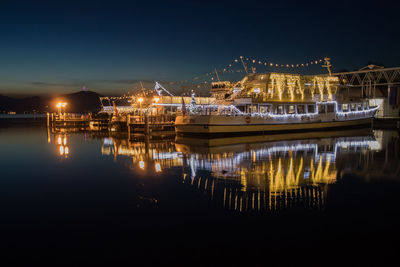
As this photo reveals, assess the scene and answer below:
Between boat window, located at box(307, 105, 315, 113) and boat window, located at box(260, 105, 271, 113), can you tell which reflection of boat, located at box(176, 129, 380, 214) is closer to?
→ boat window, located at box(260, 105, 271, 113)

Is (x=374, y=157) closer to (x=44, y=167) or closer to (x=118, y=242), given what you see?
(x=118, y=242)

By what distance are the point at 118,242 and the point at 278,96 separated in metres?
30.2

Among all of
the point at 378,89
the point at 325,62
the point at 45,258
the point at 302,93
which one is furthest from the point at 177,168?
the point at 378,89

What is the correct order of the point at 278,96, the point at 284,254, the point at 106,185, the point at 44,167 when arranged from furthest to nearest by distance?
the point at 278,96, the point at 44,167, the point at 106,185, the point at 284,254

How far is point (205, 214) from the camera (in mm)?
8516

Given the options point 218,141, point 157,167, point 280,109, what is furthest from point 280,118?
point 157,167

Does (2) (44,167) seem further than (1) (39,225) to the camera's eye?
Yes

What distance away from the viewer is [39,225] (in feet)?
26.7

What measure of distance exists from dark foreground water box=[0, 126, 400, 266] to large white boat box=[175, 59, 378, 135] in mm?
14582

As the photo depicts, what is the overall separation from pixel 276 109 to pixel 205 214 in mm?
27023

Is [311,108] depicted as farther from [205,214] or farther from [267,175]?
[205,214]

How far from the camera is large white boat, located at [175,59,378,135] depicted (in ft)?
100

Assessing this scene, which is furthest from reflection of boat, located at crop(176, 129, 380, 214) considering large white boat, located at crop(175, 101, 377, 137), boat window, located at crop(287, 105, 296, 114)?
boat window, located at crop(287, 105, 296, 114)

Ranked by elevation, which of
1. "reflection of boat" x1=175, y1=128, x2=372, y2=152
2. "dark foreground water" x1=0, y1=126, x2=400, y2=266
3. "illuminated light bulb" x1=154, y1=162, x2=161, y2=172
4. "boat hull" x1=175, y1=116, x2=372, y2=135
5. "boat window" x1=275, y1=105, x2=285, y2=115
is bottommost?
"dark foreground water" x1=0, y1=126, x2=400, y2=266
